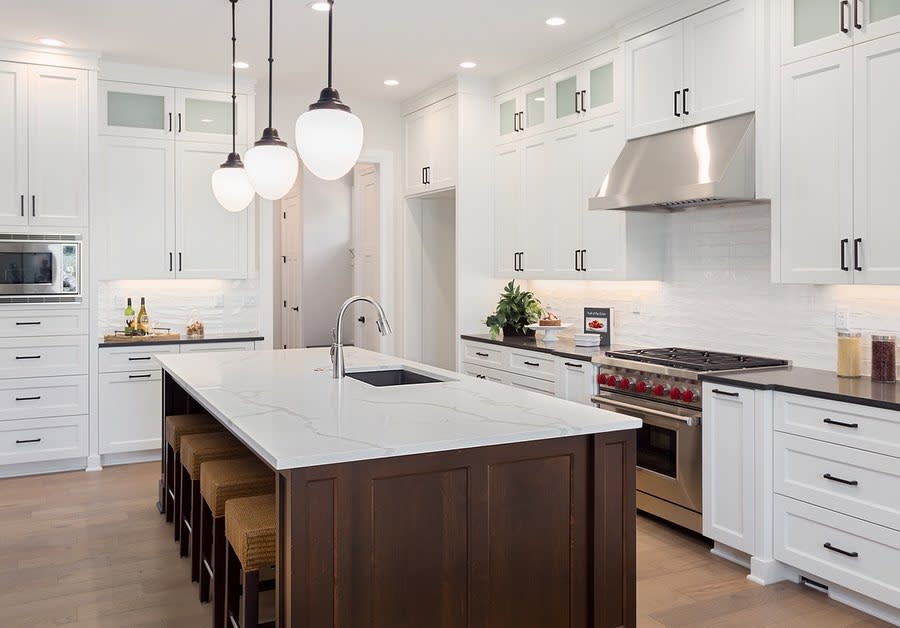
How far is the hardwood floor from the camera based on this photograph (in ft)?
9.84

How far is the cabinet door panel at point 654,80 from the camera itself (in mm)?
4117

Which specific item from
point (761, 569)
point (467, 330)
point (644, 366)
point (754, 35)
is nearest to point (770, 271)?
point (644, 366)

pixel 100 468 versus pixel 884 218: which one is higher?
pixel 884 218

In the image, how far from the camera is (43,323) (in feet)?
16.6

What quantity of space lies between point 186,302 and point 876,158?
4663 millimetres

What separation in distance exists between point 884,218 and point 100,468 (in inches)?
192

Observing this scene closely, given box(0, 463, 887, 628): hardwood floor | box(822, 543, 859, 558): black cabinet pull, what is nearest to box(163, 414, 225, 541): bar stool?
box(0, 463, 887, 628): hardwood floor

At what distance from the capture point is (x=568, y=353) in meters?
4.59

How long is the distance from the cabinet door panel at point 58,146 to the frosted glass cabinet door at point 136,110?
211 mm

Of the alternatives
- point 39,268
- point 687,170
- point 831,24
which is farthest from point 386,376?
point 39,268

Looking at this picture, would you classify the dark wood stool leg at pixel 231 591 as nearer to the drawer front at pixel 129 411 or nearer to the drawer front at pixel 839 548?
the drawer front at pixel 839 548

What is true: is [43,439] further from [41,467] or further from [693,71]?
[693,71]

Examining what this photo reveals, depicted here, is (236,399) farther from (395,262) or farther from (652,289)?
(395,262)

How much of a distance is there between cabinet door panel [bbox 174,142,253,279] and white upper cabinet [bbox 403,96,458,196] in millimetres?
1403
